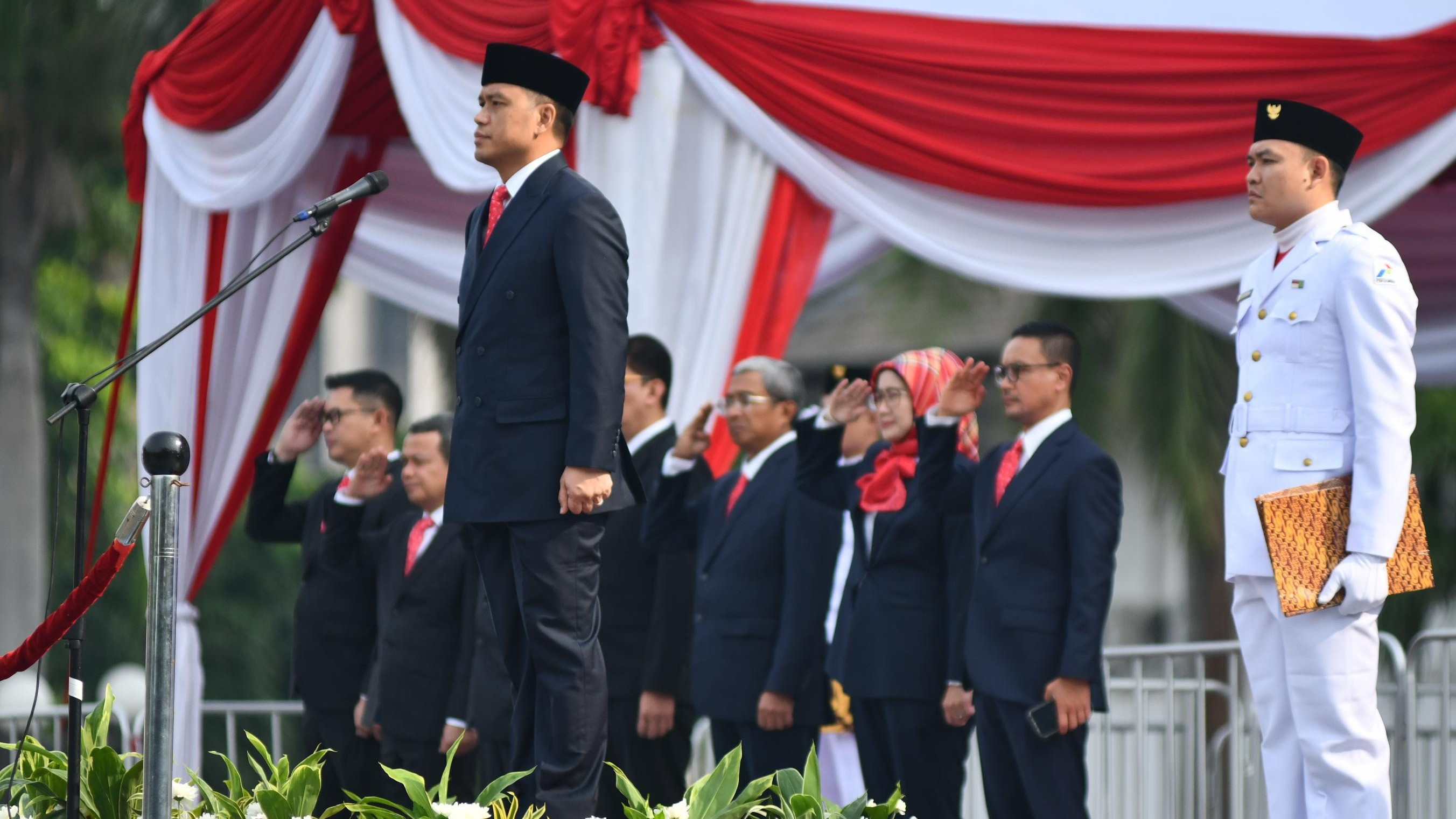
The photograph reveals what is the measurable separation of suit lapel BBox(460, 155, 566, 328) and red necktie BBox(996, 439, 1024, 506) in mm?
1612

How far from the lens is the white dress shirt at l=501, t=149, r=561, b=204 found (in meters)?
4.30

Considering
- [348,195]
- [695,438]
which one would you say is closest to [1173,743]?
[695,438]

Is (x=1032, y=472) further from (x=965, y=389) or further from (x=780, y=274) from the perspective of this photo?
(x=780, y=274)

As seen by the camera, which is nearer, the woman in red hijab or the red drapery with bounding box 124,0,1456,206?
the woman in red hijab

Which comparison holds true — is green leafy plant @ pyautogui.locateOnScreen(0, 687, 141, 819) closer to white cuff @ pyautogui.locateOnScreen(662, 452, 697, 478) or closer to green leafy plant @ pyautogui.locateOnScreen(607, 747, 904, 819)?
green leafy plant @ pyautogui.locateOnScreen(607, 747, 904, 819)

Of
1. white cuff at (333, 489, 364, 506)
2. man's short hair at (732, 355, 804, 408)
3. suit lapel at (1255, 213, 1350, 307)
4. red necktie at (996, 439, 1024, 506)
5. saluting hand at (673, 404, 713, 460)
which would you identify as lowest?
white cuff at (333, 489, 364, 506)

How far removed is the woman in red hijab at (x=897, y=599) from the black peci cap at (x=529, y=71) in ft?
4.90

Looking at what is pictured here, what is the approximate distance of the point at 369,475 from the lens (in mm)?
6055

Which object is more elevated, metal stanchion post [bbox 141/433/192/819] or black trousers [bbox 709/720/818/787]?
metal stanchion post [bbox 141/433/192/819]

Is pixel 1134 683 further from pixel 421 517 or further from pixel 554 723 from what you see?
pixel 554 723

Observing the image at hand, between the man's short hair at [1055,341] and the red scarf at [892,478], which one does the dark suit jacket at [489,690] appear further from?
the man's short hair at [1055,341]

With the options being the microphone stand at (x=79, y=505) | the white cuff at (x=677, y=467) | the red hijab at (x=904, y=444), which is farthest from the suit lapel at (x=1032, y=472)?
the microphone stand at (x=79, y=505)

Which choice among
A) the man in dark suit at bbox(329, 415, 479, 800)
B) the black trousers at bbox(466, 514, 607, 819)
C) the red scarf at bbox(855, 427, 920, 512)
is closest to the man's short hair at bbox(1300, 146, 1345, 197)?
the red scarf at bbox(855, 427, 920, 512)

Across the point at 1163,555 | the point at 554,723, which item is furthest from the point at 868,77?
the point at 1163,555
